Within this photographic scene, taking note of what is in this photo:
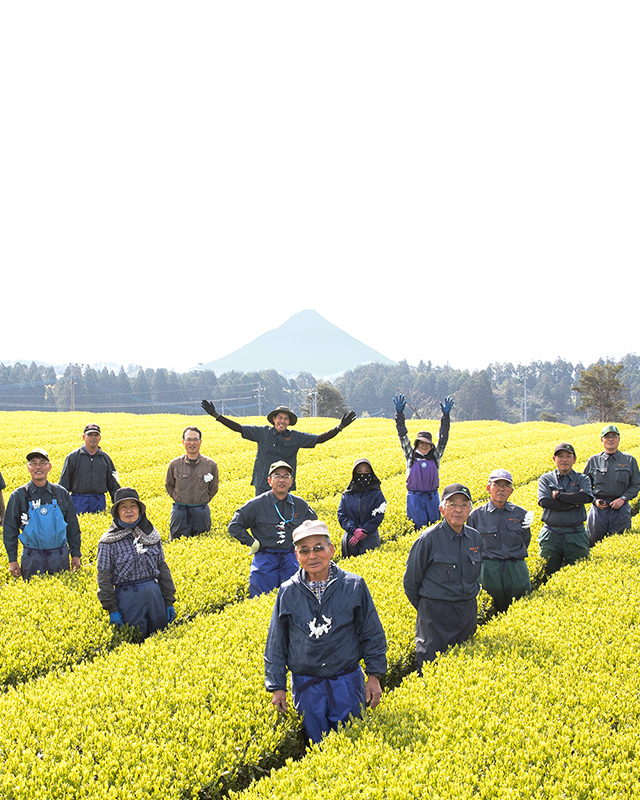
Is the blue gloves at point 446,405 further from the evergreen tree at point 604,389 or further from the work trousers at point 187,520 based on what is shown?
the evergreen tree at point 604,389

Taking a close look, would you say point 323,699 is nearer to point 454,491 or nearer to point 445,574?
point 445,574

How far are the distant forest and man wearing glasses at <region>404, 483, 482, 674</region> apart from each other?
10262 cm

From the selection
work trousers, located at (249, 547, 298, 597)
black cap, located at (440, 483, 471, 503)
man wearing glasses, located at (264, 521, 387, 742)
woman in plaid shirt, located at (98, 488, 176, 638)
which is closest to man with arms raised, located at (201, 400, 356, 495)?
work trousers, located at (249, 547, 298, 597)

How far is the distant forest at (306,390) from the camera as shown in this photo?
121m

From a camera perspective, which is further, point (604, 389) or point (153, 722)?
point (604, 389)

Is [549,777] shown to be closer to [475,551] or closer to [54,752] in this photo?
[475,551]

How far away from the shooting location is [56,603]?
7.88 meters

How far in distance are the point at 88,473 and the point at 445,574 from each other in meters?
7.96

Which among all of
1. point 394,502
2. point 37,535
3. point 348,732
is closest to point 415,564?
point 348,732

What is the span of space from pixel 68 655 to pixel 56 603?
3.92 feet

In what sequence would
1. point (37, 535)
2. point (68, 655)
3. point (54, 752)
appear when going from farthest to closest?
1. point (37, 535)
2. point (68, 655)
3. point (54, 752)

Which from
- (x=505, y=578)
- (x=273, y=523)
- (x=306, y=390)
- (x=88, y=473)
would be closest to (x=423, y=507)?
(x=505, y=578)

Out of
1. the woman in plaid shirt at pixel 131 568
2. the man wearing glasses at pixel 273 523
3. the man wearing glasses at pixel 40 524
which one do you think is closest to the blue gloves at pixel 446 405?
the man wearing glasses at pixel 273 523

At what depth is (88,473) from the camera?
36.7 feet
